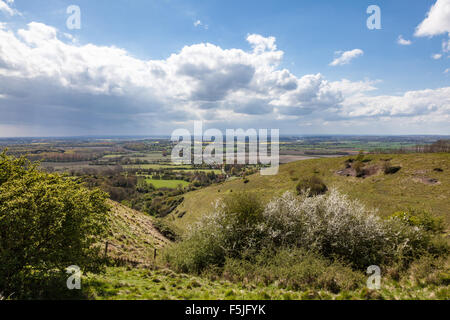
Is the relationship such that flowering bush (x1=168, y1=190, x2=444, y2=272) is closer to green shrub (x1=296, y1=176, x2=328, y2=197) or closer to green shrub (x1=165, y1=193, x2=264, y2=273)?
green shrub (x1=165, y1=193, x2=264, y2=273)

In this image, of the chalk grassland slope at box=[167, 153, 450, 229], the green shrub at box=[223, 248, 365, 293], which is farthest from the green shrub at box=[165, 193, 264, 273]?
the chalk grassland slope at box=[167, 153, 450, 229]

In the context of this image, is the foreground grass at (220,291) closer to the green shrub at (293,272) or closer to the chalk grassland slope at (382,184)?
the green shrub at (293,272)

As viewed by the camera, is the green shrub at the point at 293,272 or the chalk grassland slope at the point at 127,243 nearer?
the green shrub at the point at 293,272

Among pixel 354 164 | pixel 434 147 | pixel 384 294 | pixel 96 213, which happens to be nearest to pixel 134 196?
pixel 354 164

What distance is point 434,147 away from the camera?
259 feet

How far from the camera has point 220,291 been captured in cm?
1050

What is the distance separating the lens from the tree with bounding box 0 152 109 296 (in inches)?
296

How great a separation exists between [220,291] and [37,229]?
26.9 feet

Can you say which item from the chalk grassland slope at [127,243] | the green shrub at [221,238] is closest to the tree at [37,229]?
the green shrub at [221,238]

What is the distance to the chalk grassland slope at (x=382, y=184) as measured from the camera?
33.9 m

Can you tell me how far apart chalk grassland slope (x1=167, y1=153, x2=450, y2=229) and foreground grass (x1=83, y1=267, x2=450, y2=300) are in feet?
32.0

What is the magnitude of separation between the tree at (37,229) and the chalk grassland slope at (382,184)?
12.9 metres
